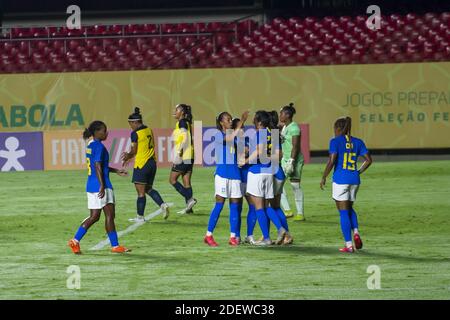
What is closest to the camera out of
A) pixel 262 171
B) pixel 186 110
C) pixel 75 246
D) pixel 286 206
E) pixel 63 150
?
pixel 75 246

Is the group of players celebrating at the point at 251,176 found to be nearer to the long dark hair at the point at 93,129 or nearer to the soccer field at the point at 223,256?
the long dark hair at the point at 93,129

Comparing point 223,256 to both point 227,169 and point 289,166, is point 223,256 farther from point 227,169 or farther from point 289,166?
point 289,166

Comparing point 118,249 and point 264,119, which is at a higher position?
point 264,119

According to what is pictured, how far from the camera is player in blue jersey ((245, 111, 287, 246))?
14.5 metres

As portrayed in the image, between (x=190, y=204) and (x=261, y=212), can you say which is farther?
(x=190, y=204)

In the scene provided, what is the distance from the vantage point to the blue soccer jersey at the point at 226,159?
1459cm

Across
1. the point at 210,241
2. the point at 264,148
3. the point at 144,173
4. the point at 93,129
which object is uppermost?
the point at 93,129

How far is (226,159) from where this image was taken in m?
14.6

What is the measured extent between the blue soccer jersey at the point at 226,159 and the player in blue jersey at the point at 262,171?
191 millimetres

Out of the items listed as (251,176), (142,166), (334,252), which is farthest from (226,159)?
(142,166)

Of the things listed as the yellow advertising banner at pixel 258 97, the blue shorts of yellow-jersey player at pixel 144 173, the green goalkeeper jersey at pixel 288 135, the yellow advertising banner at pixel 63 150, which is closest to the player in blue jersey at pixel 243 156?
the green goalkeeper jersey at pixel 288 135

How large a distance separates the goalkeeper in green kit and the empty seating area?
16500 mm

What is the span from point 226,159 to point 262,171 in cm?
54

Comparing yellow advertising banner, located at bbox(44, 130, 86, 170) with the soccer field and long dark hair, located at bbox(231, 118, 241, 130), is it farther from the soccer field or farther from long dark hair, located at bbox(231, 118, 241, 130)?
long dark hair, located at bbox(231, 118, 241, 130)
